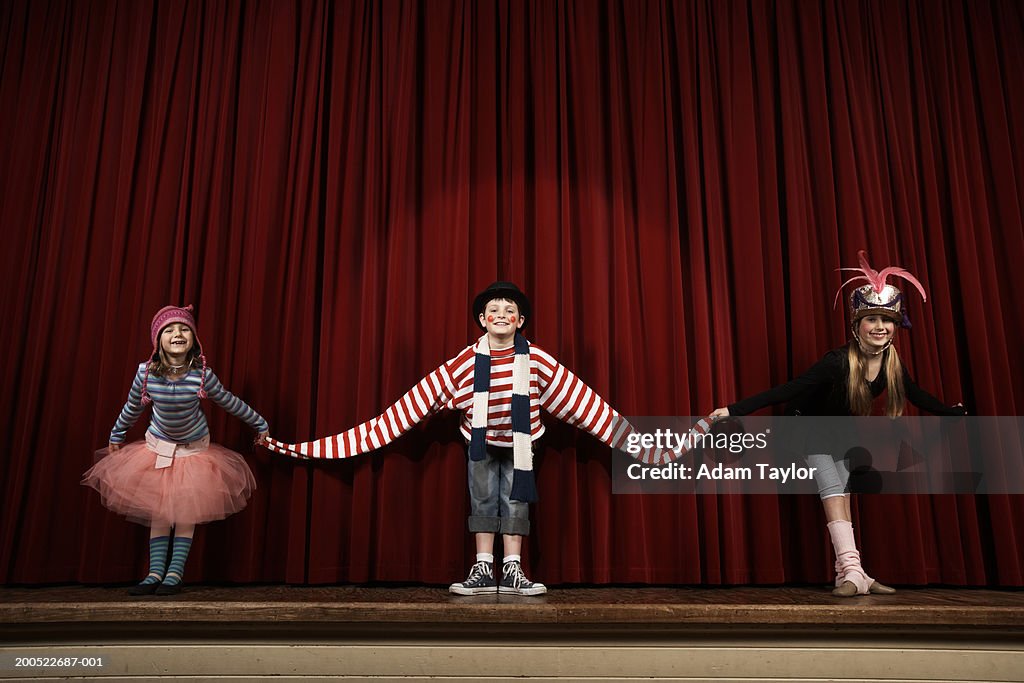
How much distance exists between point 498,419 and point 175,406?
1.36 m

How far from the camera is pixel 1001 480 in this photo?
3660 millimetres

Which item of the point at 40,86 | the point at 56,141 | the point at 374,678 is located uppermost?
the point at 40,86

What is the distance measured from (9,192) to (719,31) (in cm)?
382

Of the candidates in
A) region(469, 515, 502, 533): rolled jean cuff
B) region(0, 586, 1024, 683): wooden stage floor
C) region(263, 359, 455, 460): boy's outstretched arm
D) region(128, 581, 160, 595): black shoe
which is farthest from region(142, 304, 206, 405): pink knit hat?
region(469, 515, 502, 533): rolled jean cuff

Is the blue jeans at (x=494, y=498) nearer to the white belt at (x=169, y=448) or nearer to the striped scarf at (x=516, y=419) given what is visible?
the striped scarf at (x=516, y=419)

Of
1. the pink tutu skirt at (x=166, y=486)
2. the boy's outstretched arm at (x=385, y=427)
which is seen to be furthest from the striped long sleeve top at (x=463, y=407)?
the pink tutu skirt at (x=166, y=486)

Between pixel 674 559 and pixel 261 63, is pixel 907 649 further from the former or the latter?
pixel 261 63

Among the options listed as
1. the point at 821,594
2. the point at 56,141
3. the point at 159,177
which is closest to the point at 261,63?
the point at 159,177

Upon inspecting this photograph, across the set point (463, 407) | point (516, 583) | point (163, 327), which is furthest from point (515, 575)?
point (163, 327)

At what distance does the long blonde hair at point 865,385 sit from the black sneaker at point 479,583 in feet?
5.58

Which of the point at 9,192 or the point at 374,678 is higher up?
the point at 9,192

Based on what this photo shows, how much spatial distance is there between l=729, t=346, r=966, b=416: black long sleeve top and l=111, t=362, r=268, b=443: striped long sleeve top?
7.27 feet

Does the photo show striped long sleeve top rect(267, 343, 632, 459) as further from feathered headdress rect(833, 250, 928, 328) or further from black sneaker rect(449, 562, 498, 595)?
feathered headdress rect(833, 250, 928, 328)

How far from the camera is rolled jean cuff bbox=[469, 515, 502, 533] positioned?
3.29 metres
